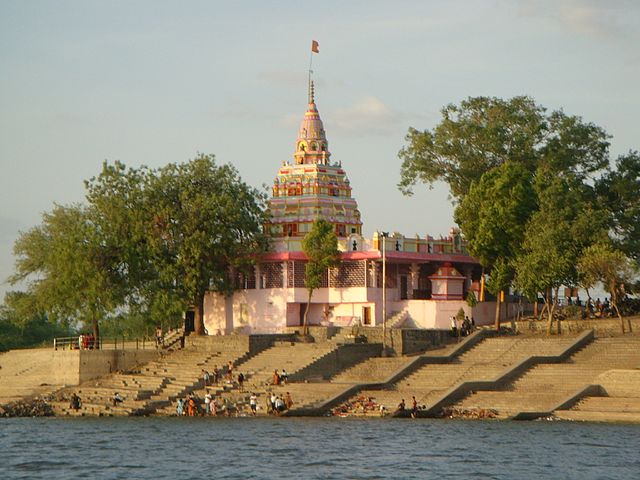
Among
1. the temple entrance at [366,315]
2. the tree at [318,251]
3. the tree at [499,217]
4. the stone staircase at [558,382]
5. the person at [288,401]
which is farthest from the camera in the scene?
the temple entrance at [366,315]

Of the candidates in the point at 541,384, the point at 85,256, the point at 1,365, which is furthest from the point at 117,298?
the point at 541,384

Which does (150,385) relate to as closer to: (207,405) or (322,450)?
(207,405)

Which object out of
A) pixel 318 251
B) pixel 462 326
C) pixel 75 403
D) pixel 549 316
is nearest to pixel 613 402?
pixel 549 316

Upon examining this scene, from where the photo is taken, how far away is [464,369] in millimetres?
71375

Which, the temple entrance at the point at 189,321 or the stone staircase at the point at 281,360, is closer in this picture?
the stone staircase at the point at 281,360

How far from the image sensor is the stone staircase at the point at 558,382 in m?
64.2

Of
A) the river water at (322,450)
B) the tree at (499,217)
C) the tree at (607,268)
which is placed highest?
the tree at (499,217)

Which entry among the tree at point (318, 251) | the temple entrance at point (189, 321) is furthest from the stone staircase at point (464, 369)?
the temple entrance at point (189, 321)

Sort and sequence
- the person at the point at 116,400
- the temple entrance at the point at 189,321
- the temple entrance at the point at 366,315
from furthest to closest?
1. the temple entrance at the point at 189,321
2. the temple entrance at the point at 366,315
3. the person at the point at 116,400

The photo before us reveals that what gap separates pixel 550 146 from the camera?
84750 millimetres

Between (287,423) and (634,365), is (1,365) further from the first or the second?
(634,365)

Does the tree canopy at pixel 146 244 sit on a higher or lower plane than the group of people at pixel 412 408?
higher

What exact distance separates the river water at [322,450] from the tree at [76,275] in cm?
1572

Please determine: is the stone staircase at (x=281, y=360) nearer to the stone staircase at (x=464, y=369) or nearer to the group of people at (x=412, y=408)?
the stone staircase at (x=464, y=369)
